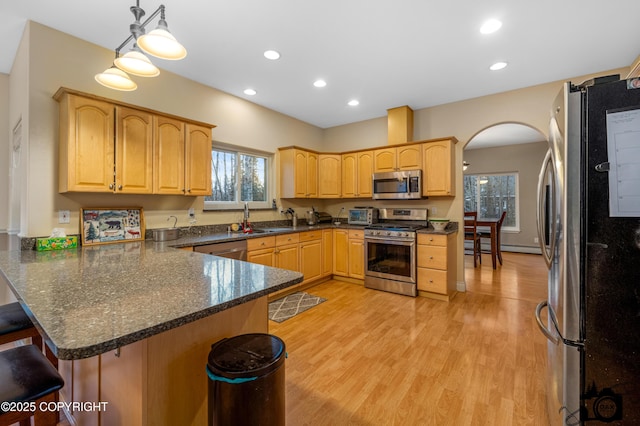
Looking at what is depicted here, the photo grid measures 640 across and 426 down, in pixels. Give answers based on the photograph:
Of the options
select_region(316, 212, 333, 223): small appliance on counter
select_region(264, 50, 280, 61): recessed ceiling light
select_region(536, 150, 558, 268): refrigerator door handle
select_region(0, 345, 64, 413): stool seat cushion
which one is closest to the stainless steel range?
select_region(316, 212, 333, 223): small appliance on counter

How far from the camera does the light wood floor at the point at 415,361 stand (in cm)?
172

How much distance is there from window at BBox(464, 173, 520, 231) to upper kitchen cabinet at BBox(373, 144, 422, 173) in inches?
176

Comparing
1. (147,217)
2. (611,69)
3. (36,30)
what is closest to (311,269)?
(147,217)

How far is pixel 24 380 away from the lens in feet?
3.47

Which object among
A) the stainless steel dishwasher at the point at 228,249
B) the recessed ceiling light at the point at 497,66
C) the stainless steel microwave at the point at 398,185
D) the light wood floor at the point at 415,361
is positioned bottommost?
the light wood floor at the point at 415,361

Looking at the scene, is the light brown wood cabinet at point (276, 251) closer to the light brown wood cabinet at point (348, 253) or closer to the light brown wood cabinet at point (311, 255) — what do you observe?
the light brown wood cabinet at point (311, 255)

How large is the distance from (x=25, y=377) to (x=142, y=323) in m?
0.67

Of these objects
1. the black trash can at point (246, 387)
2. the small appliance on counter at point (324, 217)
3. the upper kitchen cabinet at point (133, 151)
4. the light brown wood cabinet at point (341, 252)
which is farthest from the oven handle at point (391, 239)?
the black trash can at point (246, 387)

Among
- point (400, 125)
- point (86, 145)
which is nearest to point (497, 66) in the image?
point (400, 125)

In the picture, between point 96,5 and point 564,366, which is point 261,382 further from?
point 96,5

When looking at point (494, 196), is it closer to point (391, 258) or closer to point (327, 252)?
point (391, 258)

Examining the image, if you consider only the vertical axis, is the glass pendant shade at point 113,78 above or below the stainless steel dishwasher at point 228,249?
above

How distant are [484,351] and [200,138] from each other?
3.57 meters

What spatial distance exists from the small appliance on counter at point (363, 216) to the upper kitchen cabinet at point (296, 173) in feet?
2.53
